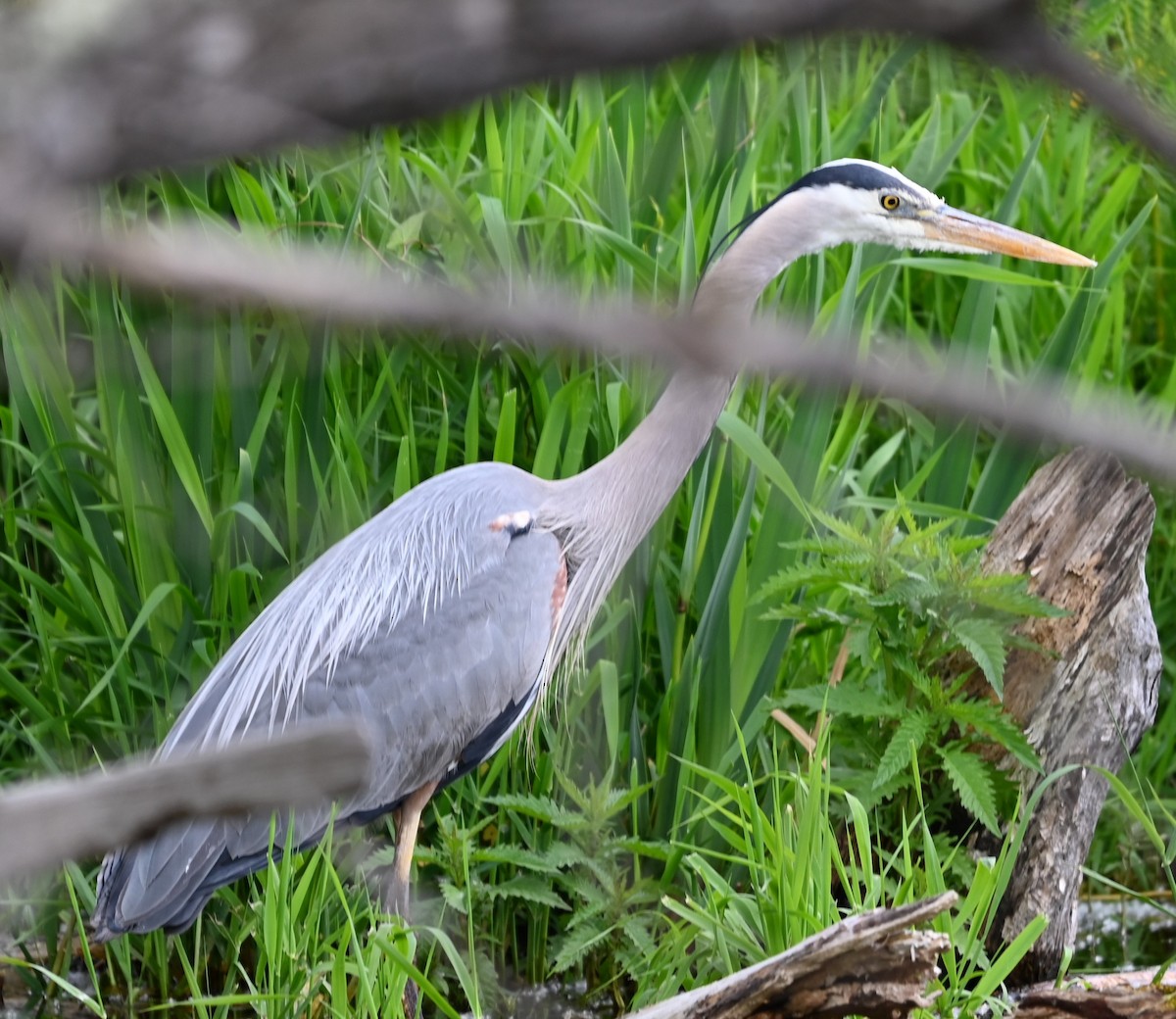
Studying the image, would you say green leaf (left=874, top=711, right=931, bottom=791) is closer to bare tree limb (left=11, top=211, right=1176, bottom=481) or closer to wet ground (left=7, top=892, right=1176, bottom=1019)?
wet ground (left=7, top=892, right=1176, bottom=1019)

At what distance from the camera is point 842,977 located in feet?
6.01

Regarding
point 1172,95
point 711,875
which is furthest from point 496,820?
point 1172,95

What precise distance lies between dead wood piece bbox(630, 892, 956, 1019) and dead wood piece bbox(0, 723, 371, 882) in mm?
1360

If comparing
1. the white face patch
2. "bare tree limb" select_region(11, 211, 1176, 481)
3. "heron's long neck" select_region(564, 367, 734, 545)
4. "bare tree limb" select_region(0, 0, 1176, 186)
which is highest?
"bare tree limb" select_region(0, 0, 1176, 186)

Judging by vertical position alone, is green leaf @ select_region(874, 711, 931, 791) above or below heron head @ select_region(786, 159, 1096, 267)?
below

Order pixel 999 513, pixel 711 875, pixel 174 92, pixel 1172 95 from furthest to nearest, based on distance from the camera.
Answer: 1. pixel 999 513
2. pixel 711 875
3. pixel 1172 95
4. pixel 174 92

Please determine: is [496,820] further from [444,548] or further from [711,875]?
[711,875]

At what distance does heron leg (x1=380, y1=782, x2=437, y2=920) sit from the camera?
2.50m

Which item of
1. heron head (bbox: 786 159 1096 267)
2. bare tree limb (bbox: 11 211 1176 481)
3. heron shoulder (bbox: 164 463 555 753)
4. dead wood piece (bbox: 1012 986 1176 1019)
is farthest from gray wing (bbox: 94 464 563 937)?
bare tree limb (bbox: 11 211 1176 481)

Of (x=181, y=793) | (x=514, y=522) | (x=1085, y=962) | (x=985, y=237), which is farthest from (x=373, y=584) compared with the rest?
(x=181, y=793)

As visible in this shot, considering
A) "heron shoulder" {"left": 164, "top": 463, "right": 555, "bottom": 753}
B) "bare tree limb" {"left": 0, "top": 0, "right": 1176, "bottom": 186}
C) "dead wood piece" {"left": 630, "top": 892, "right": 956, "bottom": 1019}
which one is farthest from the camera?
"heron shoulder" {"left": 164, "top": 463, "right": 555, "bottom": 753}

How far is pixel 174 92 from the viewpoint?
406mm

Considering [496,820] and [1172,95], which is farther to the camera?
[496,820]

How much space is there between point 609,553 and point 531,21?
2.39 metres
